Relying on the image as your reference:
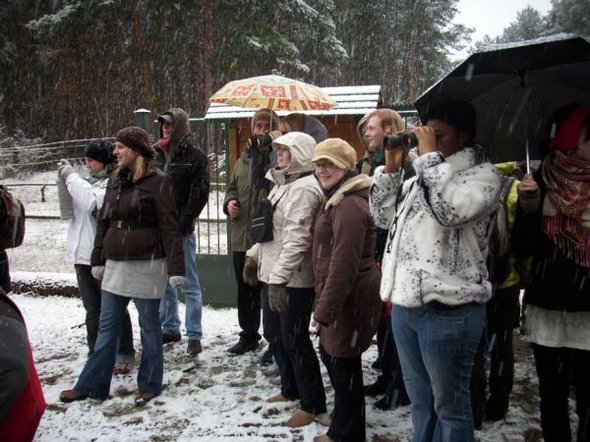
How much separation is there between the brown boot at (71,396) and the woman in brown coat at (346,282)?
191 centimetres

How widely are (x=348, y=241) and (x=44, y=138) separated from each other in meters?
25.4

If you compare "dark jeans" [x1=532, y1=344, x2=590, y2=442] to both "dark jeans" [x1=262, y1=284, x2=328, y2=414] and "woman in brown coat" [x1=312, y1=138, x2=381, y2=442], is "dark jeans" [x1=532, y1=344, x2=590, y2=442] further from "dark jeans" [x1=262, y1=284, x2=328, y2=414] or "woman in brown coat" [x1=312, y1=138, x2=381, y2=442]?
"dark jeans" [x1=262, y1=284, x2=328, y2=414]

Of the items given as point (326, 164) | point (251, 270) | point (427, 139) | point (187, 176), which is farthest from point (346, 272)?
point (187, 176)

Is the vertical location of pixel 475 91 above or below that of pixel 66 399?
above

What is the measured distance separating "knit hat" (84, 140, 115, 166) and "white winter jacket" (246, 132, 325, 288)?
1652 mm

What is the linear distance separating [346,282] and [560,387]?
1.18m

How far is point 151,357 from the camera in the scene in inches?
157

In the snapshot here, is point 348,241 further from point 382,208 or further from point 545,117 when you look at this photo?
A: point 545,117

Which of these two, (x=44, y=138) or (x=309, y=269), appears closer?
(x=309, y=269)

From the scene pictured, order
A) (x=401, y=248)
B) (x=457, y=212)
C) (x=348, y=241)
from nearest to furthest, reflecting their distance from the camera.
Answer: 1. (x=457, y=212)
2. (x=401, y=248)
3. (x=348, y=241)

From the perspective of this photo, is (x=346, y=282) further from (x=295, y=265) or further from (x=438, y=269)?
(x=438, y=269)

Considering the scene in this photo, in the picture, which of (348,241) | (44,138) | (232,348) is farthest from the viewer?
(44,138)

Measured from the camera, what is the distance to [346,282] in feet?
9.43

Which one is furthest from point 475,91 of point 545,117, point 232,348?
point 232,348
